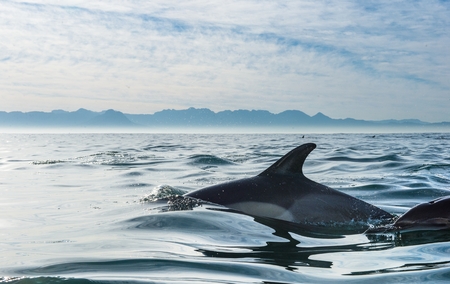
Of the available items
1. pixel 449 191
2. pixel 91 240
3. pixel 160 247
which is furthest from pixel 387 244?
pixel 449 191

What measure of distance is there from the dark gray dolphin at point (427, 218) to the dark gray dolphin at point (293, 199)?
2.59 feet

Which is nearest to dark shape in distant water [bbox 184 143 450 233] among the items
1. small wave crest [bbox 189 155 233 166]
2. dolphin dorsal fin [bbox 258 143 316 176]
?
dolphin dorsal fin [bbox 258 143 316 176]

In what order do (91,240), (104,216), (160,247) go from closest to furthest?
(160,247), (91,240), (104,216)

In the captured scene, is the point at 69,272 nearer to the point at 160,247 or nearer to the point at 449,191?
A: the point at 160,247

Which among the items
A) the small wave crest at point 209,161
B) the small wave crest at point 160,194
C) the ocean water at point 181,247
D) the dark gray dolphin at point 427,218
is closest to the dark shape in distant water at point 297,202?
the dark gray dolphin at point 427,218

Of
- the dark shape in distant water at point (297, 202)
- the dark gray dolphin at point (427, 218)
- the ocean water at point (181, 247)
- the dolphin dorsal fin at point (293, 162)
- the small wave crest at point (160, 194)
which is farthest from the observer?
the small wave crest at point (160, 194)

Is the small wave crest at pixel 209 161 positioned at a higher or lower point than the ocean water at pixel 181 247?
lower

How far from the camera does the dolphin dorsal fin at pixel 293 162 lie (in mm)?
7820

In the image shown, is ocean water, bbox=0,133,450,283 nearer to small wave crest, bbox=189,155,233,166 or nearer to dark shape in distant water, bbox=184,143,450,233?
dark shape in distant water, bbox=184,143,450,233

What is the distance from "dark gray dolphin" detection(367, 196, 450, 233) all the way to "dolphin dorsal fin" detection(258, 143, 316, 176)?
143 centimetres

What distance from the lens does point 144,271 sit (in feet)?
15.4

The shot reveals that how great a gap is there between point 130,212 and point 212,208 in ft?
4.97

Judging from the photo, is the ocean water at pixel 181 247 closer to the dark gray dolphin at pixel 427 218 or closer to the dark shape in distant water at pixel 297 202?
the dark gray dolphin at pixel 427 218

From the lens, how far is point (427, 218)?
6828 mm
